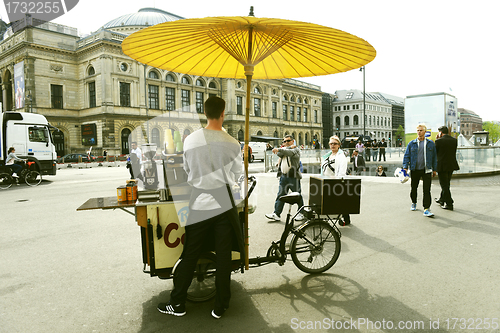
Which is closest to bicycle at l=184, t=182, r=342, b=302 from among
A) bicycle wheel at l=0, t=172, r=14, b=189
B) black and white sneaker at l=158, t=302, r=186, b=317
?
black and white sneaker at l=158, t=302, r=186, b=317

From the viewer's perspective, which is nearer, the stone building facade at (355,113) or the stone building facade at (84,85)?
the stone building facade at (84,85)

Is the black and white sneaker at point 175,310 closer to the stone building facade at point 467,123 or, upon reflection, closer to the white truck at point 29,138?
the white truck at point 29,138

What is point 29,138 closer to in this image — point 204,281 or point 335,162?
point 335,162

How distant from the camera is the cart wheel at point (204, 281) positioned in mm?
3494

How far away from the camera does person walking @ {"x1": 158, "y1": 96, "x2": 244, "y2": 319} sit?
10.2ft

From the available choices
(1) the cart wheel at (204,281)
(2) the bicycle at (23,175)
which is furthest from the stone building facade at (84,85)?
(1) the cart wheel at (204,281)

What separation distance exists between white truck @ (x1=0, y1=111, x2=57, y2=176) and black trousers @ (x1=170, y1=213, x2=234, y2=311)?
55.7 feet

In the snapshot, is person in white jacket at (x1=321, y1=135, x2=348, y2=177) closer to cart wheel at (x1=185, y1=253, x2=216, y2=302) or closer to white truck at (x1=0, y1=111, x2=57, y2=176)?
cart wheel at (x1=185, y1=253, x2=216, y2=302)

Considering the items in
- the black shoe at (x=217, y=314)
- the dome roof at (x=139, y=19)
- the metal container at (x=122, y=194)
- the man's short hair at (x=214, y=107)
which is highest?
the dome roof at (x=139, y=19)

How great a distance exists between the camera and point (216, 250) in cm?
321

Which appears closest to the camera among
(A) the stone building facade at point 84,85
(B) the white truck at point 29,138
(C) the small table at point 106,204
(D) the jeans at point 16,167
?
(C) the small table at point 106,204

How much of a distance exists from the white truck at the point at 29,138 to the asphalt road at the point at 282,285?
12.3m

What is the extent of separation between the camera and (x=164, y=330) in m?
3.00

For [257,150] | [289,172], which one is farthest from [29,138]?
[257,150]
